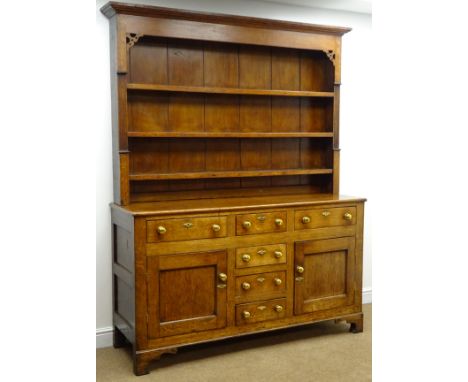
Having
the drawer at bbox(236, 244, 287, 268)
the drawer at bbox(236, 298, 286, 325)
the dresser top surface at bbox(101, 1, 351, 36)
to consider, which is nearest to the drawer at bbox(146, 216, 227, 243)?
the drawer at bbox(236, 244, 287, 268)

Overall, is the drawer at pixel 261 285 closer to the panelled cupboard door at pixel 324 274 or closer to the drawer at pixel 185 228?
the panelled cupboard door at pixel 324 274

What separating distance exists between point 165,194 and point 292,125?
0.99 m

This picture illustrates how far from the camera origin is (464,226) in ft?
1.14

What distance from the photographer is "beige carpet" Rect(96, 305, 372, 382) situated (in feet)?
8.75

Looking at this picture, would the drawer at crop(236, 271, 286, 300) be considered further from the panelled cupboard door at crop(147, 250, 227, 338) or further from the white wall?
the white wall

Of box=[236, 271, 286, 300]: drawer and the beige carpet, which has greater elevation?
box=[236, 271, 286, 300]: drawer

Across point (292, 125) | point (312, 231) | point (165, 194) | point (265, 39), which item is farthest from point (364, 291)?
point (265, 39)

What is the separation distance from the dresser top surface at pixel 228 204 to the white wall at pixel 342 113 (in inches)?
10.7

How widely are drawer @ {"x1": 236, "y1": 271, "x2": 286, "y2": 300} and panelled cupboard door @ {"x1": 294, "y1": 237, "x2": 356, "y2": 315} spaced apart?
112 mm

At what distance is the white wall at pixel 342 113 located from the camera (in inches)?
117

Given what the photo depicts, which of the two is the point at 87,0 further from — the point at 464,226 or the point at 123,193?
the point at 123,193

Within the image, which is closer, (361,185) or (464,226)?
(464,226)

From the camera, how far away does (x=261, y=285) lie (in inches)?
116

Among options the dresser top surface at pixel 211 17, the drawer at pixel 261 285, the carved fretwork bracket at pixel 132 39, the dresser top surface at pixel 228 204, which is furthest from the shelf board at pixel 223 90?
the drawer at pixel 261 285
